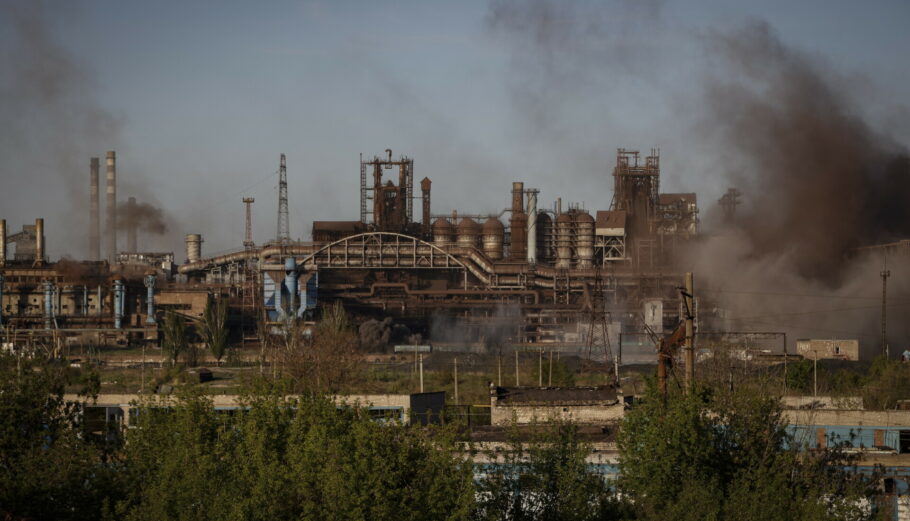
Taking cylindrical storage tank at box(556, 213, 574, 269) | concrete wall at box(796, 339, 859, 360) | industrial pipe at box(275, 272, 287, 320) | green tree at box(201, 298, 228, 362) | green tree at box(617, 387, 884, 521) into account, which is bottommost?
green tree at box(617, 387, 884, 521)

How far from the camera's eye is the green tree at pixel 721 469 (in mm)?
20656

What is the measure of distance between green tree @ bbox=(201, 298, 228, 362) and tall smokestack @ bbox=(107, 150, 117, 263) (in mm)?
24732

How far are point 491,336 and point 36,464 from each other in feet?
191

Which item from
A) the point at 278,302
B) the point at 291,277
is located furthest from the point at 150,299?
the point at 291,277

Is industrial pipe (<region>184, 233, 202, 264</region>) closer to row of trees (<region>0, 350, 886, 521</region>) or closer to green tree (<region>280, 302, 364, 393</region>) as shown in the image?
green tree (<region>280, 302, 364, 393</region>)

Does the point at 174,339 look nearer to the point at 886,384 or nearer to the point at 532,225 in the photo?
the point at 532,225

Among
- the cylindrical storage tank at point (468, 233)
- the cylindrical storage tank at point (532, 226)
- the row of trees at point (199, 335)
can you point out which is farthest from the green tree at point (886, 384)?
the cylindrical storage tank at point (468, 233)

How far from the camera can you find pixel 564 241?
8538cm

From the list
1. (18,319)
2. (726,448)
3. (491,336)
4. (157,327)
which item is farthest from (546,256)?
(726,448)

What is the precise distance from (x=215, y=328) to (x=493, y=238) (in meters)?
24.5

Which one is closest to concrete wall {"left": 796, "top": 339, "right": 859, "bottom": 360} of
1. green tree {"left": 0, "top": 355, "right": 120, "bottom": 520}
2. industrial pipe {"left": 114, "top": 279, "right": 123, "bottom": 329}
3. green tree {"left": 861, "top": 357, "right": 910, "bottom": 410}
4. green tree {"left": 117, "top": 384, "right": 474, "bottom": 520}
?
green tree {"left": 861, "top": 357, "right": 910, "bottom": 410}

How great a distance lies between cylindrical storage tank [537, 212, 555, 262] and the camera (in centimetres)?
8625

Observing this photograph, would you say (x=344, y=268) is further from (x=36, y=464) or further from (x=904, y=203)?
(x=36, y=464)

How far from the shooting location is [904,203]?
250 feet
